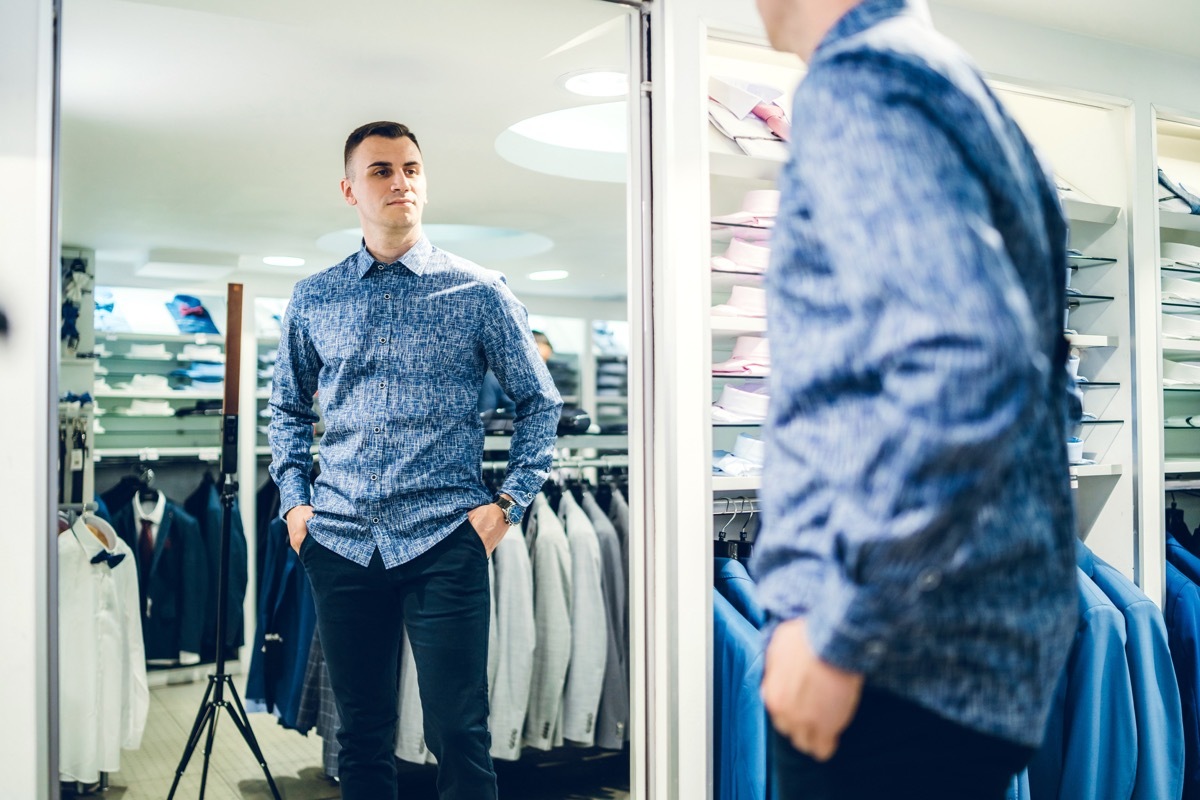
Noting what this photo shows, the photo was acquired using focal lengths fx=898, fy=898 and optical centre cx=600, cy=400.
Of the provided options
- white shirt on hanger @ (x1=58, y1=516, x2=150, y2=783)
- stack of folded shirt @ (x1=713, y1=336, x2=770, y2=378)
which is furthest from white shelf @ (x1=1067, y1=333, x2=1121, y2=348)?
white shirt on hanger @ (x1=58, y1=516, x2=150, y2=783)

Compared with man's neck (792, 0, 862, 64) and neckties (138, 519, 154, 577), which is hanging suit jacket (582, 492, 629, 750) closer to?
neckties (138, 519, 154, 577)

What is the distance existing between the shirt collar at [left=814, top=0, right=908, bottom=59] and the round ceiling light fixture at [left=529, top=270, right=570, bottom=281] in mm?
1265

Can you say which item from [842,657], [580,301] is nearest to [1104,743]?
[580,301]

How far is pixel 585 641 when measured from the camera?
2369 millimetres

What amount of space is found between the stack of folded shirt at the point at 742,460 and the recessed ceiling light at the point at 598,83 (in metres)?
0.90

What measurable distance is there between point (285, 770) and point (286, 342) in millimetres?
897

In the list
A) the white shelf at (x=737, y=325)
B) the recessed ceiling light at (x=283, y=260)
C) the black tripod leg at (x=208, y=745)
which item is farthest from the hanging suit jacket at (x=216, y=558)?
the white shelf at (x=737, y=325)

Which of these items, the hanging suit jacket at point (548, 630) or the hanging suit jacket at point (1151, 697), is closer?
the hanging suit jacket at point (1151, 697)

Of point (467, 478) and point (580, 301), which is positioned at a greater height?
point (580, 301)

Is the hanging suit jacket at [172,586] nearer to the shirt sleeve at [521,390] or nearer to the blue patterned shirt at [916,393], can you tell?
the shirt sleeve at [521,390]

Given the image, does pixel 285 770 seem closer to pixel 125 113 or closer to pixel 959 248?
pixel 125 113

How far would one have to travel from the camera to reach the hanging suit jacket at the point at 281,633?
1897 mm

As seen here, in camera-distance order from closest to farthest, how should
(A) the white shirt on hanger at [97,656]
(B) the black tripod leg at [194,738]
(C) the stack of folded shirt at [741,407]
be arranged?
(A) the white shirt on hanger at [97,656] < (B) the black tripod leg at [194,738] < (C) the stack of folded shirt at [741,407]

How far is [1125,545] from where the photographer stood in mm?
2625
